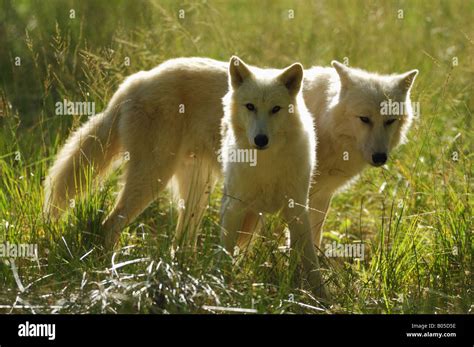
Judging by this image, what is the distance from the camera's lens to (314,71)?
729cm

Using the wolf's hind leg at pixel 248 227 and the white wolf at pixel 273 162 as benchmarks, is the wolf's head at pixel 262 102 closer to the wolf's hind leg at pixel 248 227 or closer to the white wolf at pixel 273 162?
the white wolf at pixel 273 162

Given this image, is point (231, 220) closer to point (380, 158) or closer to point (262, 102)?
point (262, 102)

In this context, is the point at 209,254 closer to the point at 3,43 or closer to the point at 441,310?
the point at 441,310

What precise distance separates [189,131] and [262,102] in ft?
4.12

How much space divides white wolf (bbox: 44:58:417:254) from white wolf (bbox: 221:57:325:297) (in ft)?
2.10

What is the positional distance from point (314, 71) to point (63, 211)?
267cm

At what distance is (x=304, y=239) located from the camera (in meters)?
5.89

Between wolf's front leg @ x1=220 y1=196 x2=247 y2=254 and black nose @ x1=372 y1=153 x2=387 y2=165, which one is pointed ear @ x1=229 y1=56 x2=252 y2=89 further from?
black nose @ x1=372 y1=153 x2=387 y2=165

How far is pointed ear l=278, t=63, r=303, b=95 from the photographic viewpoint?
5.93 metres

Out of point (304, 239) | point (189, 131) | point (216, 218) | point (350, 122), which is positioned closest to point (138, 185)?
point (189, 131)
